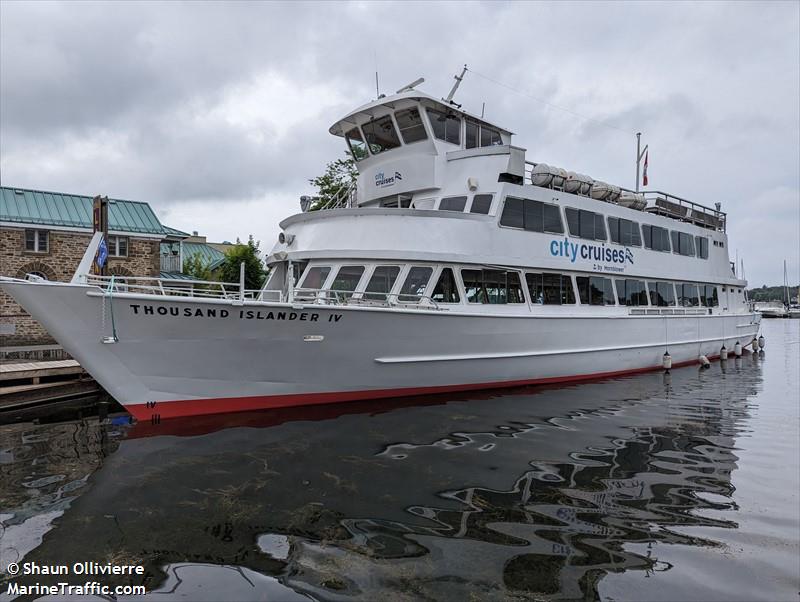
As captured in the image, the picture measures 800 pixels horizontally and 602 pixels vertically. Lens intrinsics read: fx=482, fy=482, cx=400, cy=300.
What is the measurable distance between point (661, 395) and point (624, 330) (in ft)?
Result: 7.78

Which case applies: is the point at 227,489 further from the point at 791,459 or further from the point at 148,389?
the point at 791,459

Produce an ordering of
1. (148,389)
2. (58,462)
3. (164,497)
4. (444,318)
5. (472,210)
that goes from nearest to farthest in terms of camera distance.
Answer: (164,497) < (58,462) < (148,389) < (444,318) < (472,210)

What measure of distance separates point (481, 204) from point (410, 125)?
2.62 m

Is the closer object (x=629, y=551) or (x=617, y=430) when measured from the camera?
(x=629, y=551)

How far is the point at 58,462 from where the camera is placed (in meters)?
6.27

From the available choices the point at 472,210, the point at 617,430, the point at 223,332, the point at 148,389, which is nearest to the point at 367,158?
the point at 472,210

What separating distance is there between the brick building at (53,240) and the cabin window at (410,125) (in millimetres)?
16158

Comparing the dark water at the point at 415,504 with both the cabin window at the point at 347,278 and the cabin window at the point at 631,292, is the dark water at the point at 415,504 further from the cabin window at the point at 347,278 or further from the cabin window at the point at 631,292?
the cabin window at the point at 631,292

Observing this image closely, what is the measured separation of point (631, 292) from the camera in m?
13.5

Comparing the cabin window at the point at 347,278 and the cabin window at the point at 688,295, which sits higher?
the cabin window at the point at 347,278

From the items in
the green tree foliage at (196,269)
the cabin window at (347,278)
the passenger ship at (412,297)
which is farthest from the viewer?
the green tree foliage at (196,269)

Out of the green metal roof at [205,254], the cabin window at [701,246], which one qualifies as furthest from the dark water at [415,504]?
the green metal roof at [205,254]

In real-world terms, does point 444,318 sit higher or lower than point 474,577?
higher

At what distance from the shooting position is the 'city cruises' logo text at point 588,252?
37.8 ft
